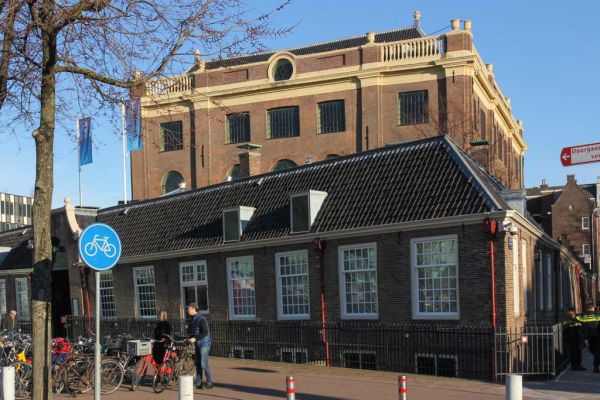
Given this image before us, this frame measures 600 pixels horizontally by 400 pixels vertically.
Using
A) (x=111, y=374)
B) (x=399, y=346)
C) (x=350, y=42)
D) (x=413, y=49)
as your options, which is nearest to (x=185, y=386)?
(x=111, y=374)

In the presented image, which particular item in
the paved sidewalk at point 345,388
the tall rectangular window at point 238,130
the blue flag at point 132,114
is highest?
the tall rectangular window at point 238,130

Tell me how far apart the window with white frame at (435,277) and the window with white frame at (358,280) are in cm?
132

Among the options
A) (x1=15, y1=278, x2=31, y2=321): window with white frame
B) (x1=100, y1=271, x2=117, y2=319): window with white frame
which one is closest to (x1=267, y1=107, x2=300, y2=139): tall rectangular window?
(x1=15, y1=278, x2=31, y2=321): window with white frame

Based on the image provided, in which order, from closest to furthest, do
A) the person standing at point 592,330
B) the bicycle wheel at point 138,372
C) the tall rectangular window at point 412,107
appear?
the bicycle wheel at point 138,372, the person standing at point 592,330, the tall rectangular window at point 412,107

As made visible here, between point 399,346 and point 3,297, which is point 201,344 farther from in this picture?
point 3,297

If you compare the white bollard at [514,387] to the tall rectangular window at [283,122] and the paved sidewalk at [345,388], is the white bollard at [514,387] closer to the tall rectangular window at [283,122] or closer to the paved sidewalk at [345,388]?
the paved sidewalk at [345,388]

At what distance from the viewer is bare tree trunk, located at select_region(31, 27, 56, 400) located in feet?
36.8

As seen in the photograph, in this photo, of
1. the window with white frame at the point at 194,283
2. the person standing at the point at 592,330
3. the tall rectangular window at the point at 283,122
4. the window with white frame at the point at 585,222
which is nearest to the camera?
the person standing at the point at 592,330

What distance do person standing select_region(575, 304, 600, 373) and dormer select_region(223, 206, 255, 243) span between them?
10018 mm

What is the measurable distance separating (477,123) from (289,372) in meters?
32.9

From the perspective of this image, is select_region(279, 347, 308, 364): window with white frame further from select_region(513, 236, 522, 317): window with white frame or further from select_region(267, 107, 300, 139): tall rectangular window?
select_region(267, 107, 300, 139): tall rectangular window

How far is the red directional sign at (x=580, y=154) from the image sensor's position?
9047 millimetres

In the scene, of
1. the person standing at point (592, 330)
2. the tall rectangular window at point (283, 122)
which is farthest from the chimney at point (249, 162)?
the tall rectangular window at point (283, 122)

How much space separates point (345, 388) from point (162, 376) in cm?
373
